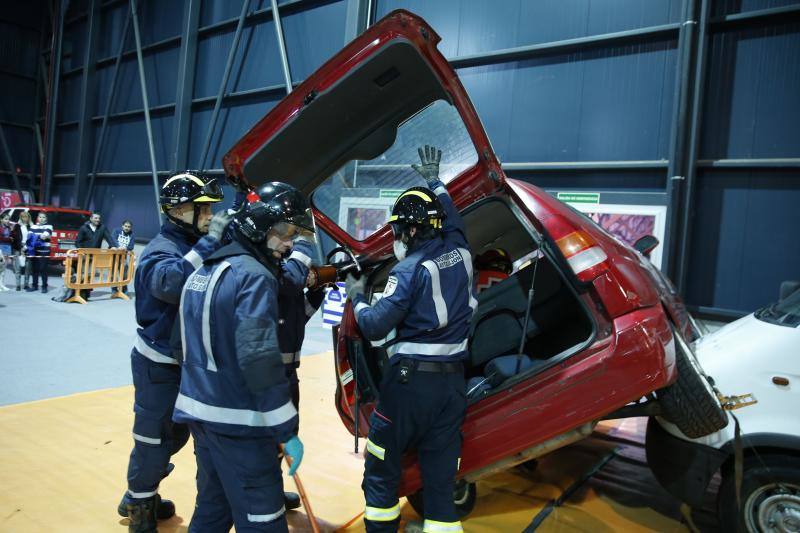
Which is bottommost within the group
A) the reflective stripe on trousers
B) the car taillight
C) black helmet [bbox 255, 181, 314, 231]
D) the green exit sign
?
the reflective stripe on trousers

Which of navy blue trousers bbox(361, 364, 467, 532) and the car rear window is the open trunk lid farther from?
navy blue trousers bbox(361, 364, 467, 532)

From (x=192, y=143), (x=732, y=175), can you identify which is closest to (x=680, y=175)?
(x=732, y=175)

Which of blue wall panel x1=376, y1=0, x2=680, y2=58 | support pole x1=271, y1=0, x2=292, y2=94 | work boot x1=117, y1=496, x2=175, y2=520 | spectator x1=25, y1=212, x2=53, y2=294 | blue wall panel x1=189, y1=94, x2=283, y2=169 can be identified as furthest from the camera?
blue wall panel x1=189, y1=94, x2=283, y2=169

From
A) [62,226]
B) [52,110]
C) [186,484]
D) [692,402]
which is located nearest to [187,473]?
[186,484]

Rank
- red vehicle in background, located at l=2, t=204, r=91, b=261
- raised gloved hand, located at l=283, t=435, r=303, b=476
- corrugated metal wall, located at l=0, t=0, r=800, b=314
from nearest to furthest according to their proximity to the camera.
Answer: raised gloved hand, located at l=283, t=435, r=303, b=476
corrugated metal wall, located at l=0, t=0, r=800, b=314
red vehicle in background, located at l=2, t=204, r=91, b=261

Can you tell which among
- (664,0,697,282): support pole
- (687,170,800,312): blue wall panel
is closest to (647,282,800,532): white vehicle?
(664,0,697,282): support pole

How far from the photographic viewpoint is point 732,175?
255 inches

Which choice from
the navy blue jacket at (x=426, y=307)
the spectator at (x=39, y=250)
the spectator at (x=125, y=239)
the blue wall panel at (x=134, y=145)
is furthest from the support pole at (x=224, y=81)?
the navy blue jacket at (x=426, y=307)

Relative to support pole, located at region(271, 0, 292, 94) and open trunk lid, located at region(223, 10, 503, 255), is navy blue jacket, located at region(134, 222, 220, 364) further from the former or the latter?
support pole, located at region(271, 0, 292, 94)

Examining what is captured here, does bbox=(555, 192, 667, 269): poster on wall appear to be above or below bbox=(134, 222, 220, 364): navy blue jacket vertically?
above

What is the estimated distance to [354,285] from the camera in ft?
9.55

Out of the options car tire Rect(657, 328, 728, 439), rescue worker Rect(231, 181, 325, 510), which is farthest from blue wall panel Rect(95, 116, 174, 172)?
car tire Rect(657, 328, 728, 439)

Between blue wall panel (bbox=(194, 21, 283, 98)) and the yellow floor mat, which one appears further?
blue wall panel (bbox=(194, 21, 283, 98))

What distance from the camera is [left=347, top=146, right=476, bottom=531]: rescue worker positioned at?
7.82ft
